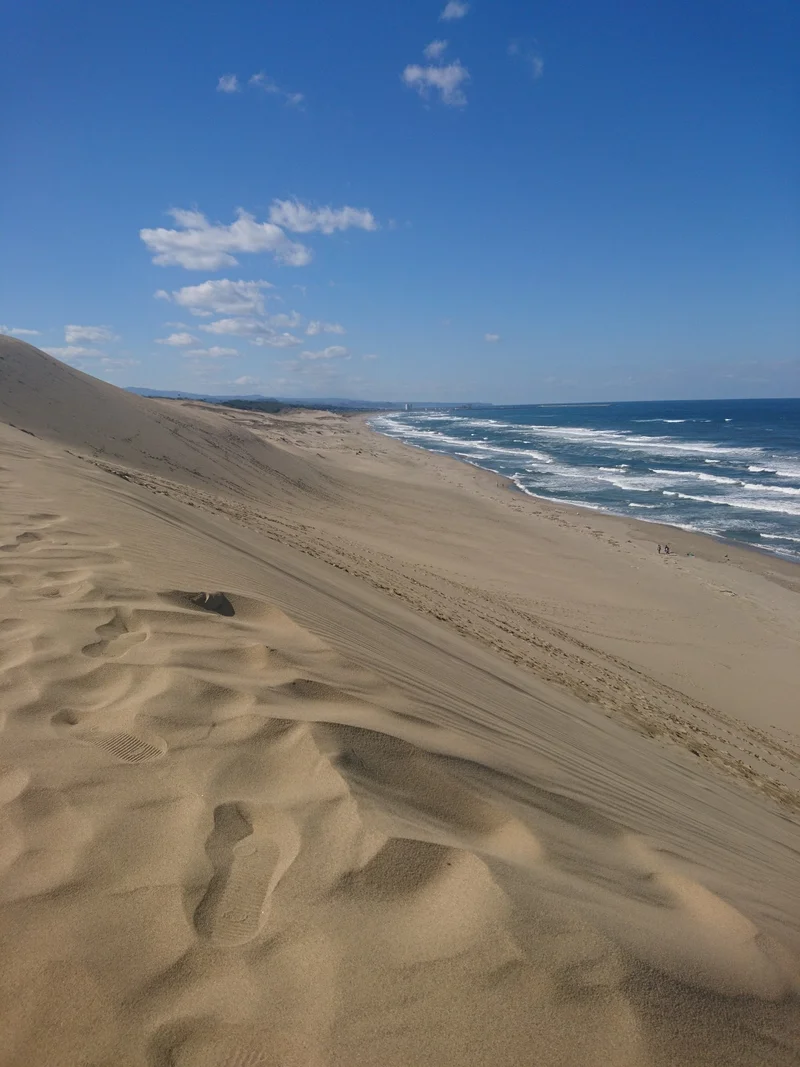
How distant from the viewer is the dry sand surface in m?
1.40

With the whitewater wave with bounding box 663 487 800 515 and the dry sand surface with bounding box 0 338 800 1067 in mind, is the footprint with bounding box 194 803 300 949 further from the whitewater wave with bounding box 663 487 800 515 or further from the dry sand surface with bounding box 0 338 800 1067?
the whitewater wave with bounding box 663 487 800 515

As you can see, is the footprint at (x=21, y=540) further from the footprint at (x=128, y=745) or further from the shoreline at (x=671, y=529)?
the shoreline at (x=671, y=529)

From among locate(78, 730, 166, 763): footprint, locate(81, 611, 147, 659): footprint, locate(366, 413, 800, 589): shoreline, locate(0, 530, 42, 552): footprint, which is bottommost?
locate(366, 413, 800, 589): shoreline

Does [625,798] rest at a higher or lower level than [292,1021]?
lower

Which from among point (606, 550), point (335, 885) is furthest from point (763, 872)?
point (606, 550)

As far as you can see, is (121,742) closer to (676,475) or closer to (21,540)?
(21,540)

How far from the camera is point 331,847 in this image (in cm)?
188

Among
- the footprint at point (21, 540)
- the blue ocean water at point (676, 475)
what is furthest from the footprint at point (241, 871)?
the blue ocean water at point (676, 475)

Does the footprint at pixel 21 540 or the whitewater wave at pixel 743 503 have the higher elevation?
the footprint at pixel 21 540

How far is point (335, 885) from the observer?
1.74 metres

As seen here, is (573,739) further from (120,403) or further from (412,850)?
(120,403)

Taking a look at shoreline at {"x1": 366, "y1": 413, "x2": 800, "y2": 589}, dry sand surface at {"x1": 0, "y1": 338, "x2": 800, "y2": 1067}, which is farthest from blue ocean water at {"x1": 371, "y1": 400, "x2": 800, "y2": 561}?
dry sand surface at {"x1": 0, "y1": 338, "x2": 800, "y2": 1067}

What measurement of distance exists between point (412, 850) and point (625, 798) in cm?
182

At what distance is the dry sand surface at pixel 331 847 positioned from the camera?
1.40m
